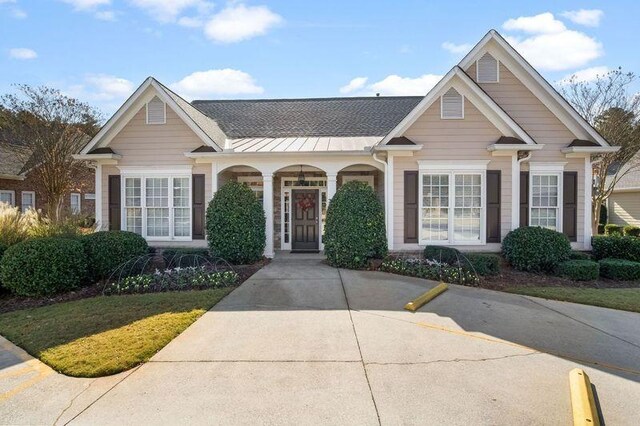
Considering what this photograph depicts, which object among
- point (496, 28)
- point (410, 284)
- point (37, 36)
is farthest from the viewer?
point (496, 28)

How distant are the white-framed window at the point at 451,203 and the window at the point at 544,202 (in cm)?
185

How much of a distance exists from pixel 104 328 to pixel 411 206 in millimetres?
8207

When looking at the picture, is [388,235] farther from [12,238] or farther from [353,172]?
[12,238]

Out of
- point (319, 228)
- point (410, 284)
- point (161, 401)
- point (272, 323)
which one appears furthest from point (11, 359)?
point (319, 228)

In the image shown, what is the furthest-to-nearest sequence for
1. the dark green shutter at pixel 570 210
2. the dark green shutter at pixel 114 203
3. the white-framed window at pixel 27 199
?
the white-framed window at pixel 27 199
the dark green shutter at pixel 114 203
the dark green shutter at pixel 570 210

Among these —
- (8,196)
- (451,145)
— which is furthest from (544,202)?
(8,196)

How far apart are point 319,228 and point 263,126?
4.85 m

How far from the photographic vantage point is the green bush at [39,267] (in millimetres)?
7801

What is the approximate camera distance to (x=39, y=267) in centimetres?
782

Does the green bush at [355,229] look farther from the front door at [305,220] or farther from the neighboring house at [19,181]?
the neighboring house at [19,181]

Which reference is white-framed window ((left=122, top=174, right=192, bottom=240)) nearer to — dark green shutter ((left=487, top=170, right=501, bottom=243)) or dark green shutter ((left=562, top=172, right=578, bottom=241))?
dark green shutter ((left=487, top=170, right=501, bottom=243))

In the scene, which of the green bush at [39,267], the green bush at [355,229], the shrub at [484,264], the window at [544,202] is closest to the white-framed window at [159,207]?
the green bush at [39,267]

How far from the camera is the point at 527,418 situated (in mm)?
3330

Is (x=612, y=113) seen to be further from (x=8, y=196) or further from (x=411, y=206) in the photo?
(x=8, y=196)
